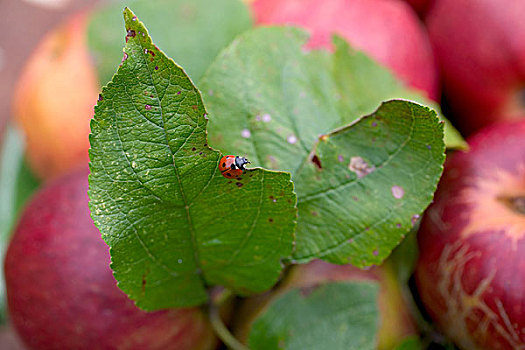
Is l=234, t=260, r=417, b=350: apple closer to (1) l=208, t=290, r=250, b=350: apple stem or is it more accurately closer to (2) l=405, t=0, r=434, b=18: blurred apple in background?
(1) l=208, t=290, r=250, b=350: apple stem

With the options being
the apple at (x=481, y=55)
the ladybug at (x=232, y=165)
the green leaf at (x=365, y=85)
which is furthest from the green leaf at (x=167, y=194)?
the apple at (x=481, y=55)

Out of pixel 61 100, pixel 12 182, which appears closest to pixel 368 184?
pixel 61 100

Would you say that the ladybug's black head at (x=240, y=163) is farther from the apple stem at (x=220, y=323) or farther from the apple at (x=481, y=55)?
the apple at (x=481, y=55)

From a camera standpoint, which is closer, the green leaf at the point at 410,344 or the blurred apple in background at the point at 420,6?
the green leaf at the point at 410,344

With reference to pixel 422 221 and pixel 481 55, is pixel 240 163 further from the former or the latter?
pixel 481 55

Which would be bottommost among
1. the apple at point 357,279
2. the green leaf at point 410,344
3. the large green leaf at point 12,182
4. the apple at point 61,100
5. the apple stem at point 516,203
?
the green leaf at point 410,344

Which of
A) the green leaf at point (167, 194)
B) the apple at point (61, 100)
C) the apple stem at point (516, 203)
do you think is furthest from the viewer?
the apple at point (61, 100)

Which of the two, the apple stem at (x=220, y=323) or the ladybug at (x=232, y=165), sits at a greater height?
the ladybug at (x=232, y=165)
